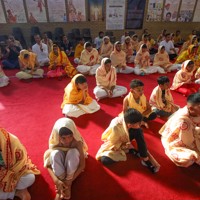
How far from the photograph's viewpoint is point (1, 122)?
3350 millimetres

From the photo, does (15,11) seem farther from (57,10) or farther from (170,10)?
(170,10)

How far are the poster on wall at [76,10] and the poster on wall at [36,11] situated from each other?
92cm

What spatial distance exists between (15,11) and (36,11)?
0.72 metres

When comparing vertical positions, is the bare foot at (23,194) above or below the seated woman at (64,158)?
below

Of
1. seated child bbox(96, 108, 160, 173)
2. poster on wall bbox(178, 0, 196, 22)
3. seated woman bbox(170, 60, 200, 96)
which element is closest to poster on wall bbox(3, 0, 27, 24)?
seated woman bbox(170, 60, 200, 96)

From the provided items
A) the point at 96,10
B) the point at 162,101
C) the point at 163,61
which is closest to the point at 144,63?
the point at 163,61

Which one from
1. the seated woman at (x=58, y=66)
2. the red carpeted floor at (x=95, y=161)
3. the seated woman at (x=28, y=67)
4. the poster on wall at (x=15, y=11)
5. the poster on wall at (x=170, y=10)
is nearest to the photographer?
the red carpeted floor at (x=95, y=161)

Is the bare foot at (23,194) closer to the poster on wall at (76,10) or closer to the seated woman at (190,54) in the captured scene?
the seated woman at (190,54)

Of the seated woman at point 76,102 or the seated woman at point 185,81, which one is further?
the seated woman at point 185,81

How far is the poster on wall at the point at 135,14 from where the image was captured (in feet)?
26.0

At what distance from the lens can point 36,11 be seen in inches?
290

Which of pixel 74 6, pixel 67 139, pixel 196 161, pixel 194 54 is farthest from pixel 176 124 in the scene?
pixel 74 6

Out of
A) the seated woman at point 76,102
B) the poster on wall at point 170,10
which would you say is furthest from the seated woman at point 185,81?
the poster on wall at point 170,10

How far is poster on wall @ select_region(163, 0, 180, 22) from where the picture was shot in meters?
8.08
